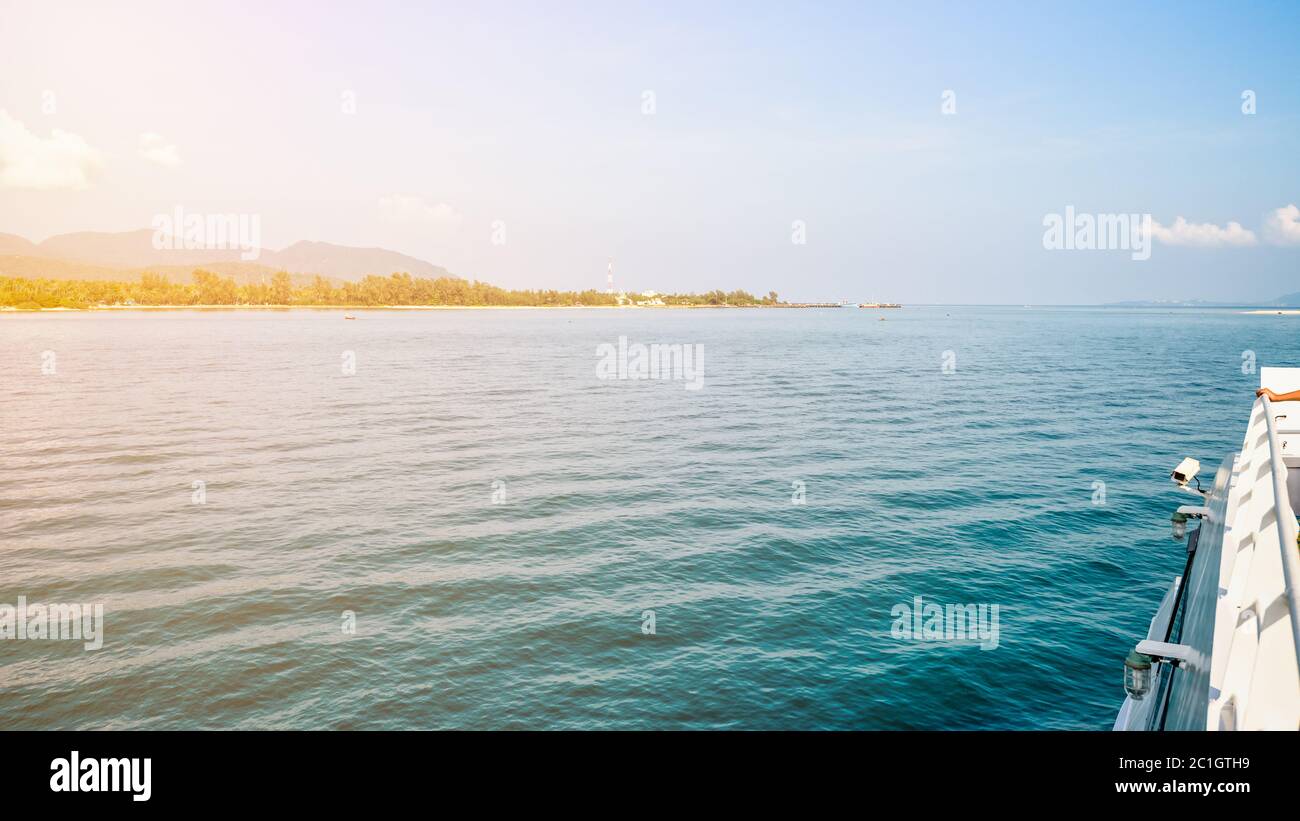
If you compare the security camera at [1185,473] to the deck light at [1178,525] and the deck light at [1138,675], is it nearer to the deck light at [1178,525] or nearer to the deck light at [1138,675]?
the deck light at [1178,525]

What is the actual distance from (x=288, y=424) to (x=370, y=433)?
20.6 feet

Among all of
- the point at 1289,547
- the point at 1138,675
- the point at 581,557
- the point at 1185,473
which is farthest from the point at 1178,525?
the point at 1289,547

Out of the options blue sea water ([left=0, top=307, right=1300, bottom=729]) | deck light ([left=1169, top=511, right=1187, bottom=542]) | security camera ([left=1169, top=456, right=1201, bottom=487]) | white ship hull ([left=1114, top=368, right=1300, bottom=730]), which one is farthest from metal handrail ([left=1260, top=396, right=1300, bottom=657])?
deck light ([left=1169, top=511, right=1187, bottom=542])

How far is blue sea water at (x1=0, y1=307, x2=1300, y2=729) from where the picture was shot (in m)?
14.0

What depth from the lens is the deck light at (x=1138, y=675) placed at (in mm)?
10719

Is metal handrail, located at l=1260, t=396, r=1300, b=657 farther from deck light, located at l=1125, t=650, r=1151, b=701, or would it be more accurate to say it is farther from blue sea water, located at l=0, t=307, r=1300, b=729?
blue sea water, located at l=0, t=307, r=1300, b=729

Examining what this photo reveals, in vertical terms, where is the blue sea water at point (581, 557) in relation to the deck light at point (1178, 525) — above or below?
below

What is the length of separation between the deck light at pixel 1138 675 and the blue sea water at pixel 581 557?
88.9 inches

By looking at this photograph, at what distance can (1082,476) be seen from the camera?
30500 mm

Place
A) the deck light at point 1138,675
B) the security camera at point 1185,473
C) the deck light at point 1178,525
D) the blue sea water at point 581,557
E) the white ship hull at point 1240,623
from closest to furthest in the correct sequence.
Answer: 1. the white ship hull at point 1240,623
2. the deck light at point 1138,675
3. the blue sea water at point 581,557
4. the security camera at point 1185,473
5. the deck light at point 1178,525

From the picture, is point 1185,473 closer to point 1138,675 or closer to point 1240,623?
point 1138,675

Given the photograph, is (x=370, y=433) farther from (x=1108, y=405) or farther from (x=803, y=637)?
(x=1108, y=405)

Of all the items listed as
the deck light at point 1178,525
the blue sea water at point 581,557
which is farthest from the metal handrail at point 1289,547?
the deck light at point 1178,525

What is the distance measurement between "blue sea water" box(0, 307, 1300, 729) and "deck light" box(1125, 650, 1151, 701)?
7.41 feet
